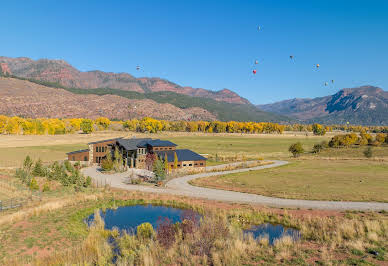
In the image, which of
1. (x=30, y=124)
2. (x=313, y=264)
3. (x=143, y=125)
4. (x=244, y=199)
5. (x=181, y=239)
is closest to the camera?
(x=313, y=264)

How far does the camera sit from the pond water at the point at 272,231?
20.5 meters

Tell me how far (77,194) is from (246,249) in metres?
23.6

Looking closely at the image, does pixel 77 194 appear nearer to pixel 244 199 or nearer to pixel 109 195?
pixel 109 195

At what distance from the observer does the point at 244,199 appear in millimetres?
31359

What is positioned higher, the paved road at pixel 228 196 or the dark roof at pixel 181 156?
the dark roof at pixel 181 156

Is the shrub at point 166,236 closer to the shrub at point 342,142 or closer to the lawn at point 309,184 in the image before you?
the lawn at point 309,184

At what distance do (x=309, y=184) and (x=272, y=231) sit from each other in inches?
853

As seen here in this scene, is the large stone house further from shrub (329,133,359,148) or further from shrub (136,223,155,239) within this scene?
shrub (329,133,359,148)

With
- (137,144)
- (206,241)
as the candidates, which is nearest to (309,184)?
(206,241)

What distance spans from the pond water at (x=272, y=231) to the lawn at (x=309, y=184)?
9949 millimetres

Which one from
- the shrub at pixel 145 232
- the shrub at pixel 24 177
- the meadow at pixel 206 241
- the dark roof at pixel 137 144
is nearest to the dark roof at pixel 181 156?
the dark roof at pixel 137 144

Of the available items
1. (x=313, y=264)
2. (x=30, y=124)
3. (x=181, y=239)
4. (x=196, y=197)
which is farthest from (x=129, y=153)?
(x=30, y=124)

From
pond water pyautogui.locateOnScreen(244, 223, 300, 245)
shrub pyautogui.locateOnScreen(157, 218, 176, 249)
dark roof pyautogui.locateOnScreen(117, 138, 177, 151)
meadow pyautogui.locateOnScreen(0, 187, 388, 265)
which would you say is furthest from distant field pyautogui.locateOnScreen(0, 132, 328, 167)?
shrub pyautogui.locateOnScreen(157, 218, 176, 249)

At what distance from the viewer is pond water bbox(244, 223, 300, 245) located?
67.3 feet
